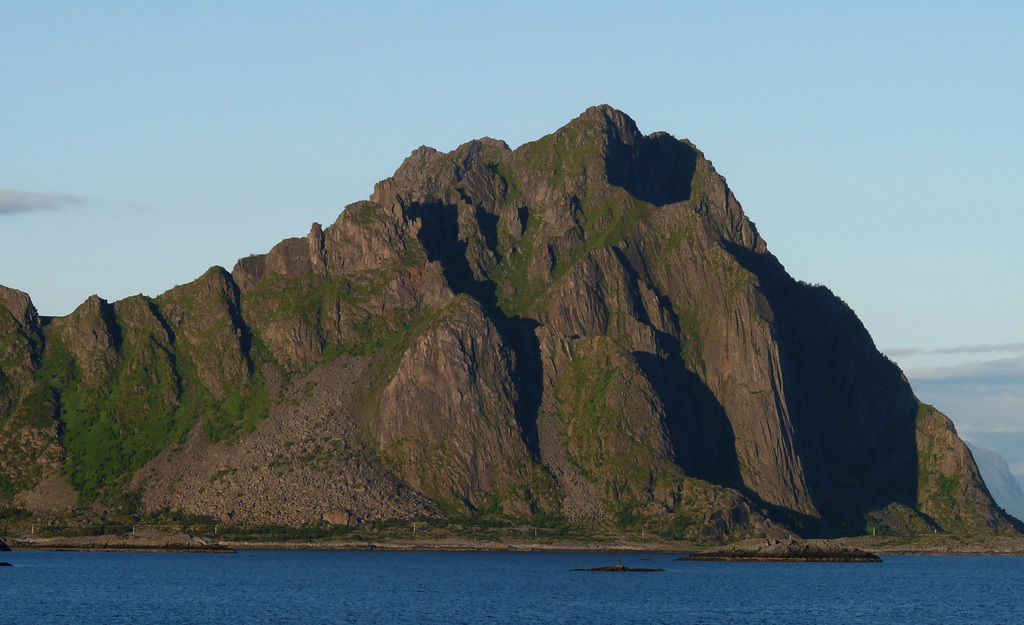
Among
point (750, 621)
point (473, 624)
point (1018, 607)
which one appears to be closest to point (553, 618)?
point (473, 624)

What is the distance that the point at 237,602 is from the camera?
184 meters

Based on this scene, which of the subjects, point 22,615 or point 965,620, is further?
point 965,620

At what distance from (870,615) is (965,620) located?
11373 millimetres

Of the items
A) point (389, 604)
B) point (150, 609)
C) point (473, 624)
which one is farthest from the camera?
point (389, 604)

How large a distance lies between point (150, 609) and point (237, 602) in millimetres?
13708

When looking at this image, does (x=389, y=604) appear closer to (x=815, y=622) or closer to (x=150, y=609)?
(x=150, y=609)

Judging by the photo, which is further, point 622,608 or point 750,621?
point 622,608

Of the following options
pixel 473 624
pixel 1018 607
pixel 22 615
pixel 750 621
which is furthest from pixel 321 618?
pixel 1018 607

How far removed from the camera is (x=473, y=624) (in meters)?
163

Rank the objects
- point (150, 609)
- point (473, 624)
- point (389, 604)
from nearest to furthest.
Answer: point (473, 624), point (150, 609), point (389, 604)

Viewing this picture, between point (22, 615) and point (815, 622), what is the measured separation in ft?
296

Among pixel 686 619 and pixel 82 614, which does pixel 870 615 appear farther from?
pixel 82 614

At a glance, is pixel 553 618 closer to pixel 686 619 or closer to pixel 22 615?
pixel 686 619

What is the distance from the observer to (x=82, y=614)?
16538 cm
